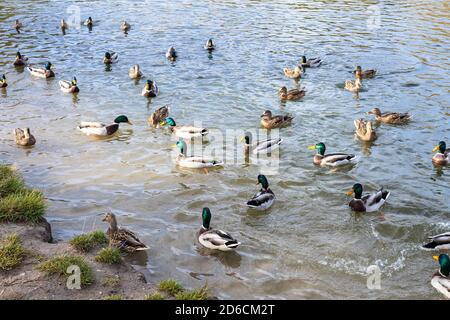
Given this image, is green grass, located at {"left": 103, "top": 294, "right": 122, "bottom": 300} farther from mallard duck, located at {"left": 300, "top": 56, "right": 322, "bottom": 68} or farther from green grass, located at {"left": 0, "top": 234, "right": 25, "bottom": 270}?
mallard duck, located at {"left": 300, "top": 56, "right": 322, "bottom": 68}

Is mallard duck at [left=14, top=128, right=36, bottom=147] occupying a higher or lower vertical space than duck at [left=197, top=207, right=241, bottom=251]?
higher

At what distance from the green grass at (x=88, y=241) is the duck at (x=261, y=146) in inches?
253

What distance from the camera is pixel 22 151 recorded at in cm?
1577

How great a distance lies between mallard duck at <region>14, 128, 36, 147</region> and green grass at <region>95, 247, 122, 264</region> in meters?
7.61

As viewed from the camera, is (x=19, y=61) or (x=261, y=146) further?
(x=19, y=61)

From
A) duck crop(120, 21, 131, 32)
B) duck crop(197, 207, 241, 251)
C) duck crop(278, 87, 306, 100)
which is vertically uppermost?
duck crop(120, 21, 131, 32)

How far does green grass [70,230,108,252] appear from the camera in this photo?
981 cm

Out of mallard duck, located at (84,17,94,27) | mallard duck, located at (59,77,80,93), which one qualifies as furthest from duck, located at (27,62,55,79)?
mallard duck, located at (84,17,94,27)

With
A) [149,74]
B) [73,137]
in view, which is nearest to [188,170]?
[73,137]

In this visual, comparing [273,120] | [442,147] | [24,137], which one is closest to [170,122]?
[273,120]

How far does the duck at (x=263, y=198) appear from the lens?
12336mm

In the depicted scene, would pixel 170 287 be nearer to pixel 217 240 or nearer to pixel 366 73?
pixel 217 240

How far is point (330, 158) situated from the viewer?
1466 cm

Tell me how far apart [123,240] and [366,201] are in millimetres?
5906
